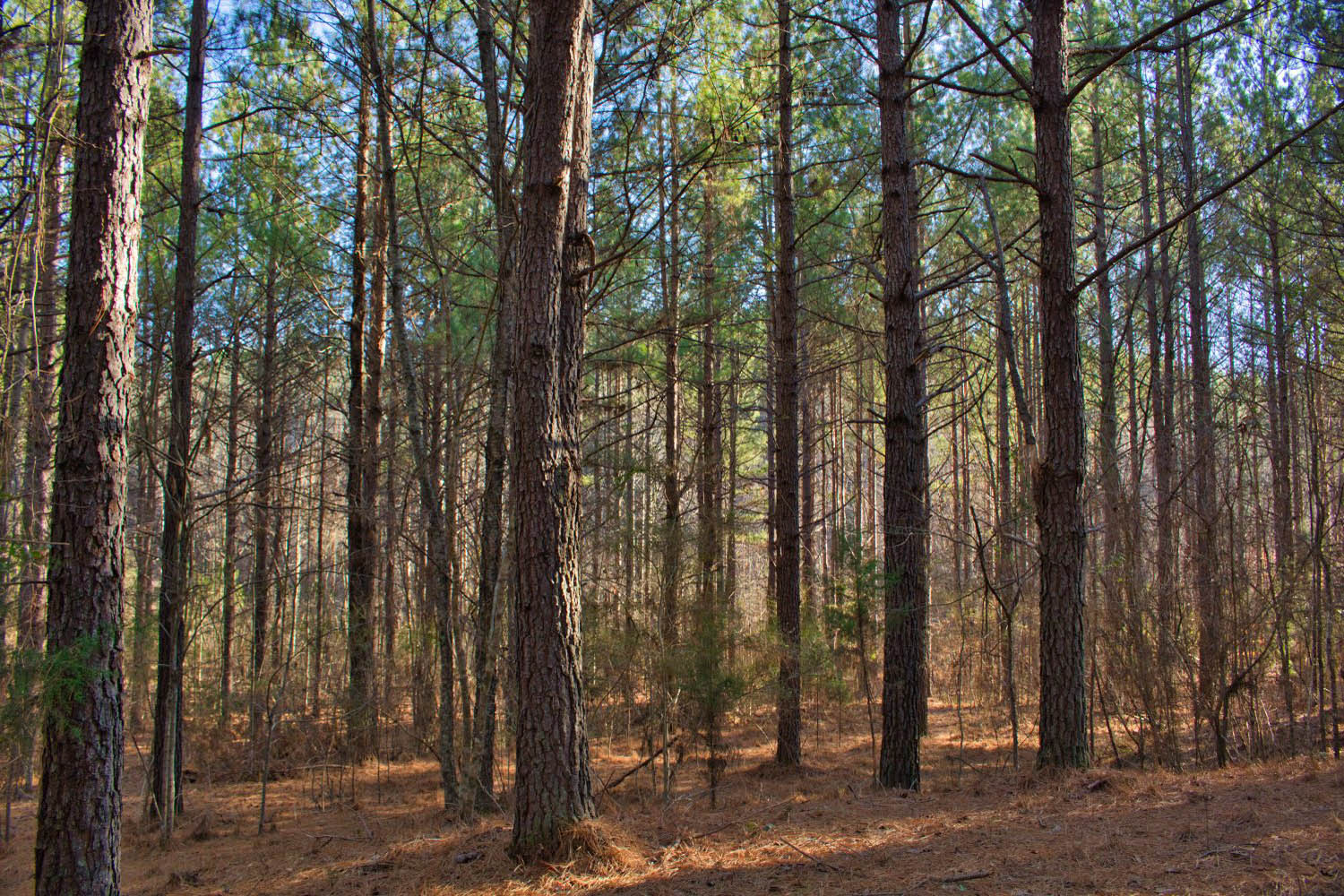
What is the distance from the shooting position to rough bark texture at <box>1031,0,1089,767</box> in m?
5.76

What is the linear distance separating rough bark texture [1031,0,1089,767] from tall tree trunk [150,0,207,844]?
7106 mm

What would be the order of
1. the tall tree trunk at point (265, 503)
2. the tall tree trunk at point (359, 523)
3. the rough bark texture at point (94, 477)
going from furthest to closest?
1. the tall tree trunk at point (359, 523)
2. the tall tree trunk at point (265, 503)
3. the rough bark texture at point (94, 477)

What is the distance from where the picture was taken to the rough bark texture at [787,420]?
8867 mm

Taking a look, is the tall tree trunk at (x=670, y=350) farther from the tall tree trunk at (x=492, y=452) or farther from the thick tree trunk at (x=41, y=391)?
the thick tree trunk at (x=41, y=391)

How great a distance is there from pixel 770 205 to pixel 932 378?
779 centimetres

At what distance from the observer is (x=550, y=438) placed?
456 centimetres

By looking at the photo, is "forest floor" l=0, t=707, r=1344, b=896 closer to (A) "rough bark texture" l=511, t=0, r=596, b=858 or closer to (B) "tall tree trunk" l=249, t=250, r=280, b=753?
(A) "rough bark texture" l=511, t=0, r=596, b=858

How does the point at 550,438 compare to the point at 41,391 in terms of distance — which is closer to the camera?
the point at 550,438

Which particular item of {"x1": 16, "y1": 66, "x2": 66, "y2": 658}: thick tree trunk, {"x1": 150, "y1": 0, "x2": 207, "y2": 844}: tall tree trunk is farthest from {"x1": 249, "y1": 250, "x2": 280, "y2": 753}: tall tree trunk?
{"x1": 16, "y1": 66, "x2": 66, "y2": 658}: thick tree trunk

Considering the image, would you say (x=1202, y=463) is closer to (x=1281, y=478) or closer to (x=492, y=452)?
(x=1281, y=478)

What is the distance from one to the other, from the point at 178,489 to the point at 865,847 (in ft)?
21.5

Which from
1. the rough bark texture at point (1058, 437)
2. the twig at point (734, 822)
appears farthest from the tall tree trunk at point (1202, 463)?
the twig at point (734, 822)

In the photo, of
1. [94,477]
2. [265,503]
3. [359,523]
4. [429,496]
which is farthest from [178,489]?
[359,523]

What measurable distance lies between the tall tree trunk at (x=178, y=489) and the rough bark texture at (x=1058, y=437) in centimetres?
711
